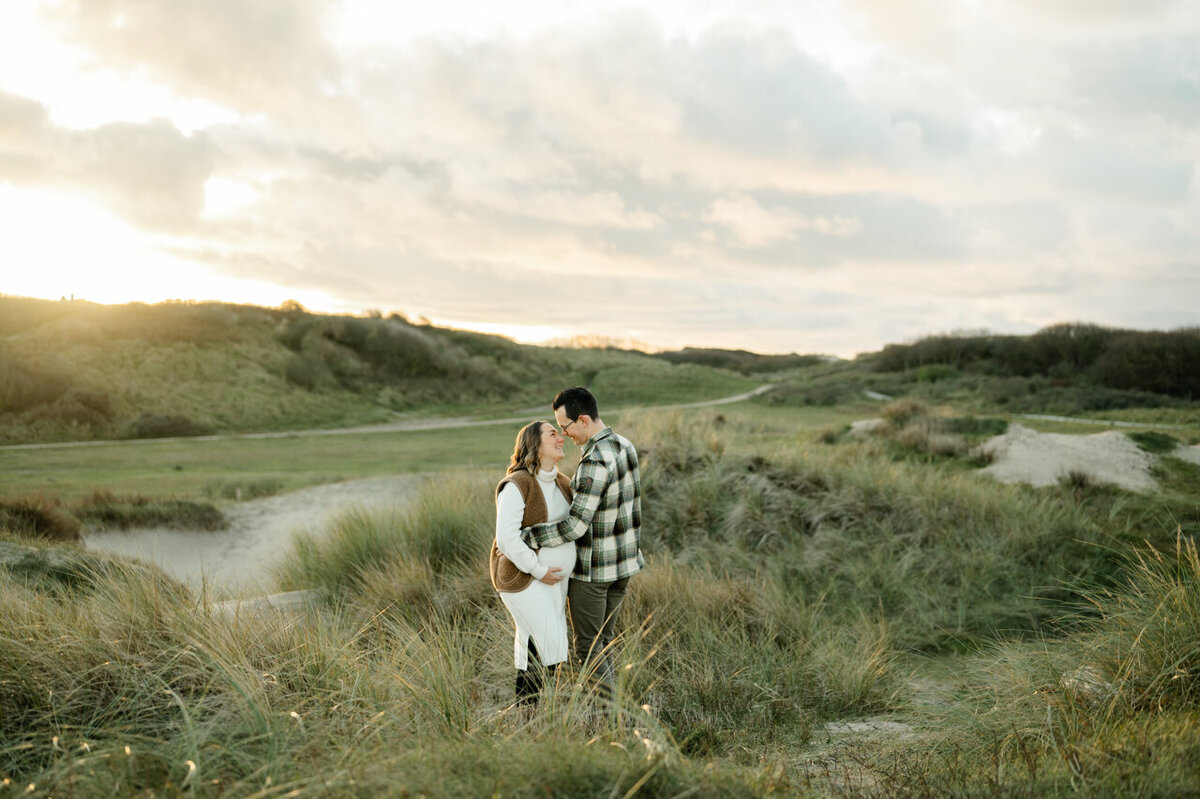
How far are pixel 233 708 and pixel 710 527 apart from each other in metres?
6.64

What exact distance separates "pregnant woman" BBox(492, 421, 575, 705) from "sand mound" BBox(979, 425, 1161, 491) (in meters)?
9.22

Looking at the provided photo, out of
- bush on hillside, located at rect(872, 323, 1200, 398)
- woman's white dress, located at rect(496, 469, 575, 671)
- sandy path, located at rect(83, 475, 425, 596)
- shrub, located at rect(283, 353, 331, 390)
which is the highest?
bush on hillside, located at rect(872, 323, 1200, 398)

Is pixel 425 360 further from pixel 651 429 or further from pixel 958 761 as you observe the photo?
pixel 958 761

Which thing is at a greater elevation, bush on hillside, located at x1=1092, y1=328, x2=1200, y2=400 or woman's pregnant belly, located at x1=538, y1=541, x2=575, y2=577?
bush on hillside, located at x1=1092, y1=328, x2=1200, y2=400

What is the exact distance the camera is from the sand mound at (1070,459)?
10258mm

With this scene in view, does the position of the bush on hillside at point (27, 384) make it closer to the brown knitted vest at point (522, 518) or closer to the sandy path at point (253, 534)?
the sandy path at point (253, 534)

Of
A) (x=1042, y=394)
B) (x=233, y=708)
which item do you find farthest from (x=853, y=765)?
(x=1042, y=394)

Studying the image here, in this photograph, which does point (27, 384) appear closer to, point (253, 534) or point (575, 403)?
point (253, 534)

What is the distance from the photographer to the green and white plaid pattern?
3.96 metres

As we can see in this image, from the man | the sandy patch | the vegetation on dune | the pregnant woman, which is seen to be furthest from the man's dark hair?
the sandy patch

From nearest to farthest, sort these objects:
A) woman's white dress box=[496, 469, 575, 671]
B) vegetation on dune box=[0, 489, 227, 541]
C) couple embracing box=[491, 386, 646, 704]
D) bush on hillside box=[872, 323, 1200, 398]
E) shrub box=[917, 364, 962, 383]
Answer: woman's white dress box=[496, 469, 575, 671] < couple embracing box=[491, 386, 646, 704] < vegetation on dune box=[0, 489, 227, 541] < bush on hillside box=[872, 323, 1200, 398] < shrub box=[917, 364, 962, 383]

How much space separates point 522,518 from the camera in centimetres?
391

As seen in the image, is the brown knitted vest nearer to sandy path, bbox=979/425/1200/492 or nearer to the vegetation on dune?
the vegetation on dune

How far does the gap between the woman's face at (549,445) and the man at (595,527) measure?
139 mm
